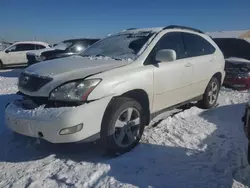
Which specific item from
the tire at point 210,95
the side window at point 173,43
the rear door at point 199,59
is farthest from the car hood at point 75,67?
the tire at point 210,95

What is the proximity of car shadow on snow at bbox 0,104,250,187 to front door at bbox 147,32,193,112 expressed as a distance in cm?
77

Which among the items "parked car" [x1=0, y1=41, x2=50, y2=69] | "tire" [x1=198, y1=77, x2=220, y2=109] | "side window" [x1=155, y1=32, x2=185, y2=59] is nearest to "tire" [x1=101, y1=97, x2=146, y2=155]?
"side window" [x1=155, y1=32, x2=185, y2=59]

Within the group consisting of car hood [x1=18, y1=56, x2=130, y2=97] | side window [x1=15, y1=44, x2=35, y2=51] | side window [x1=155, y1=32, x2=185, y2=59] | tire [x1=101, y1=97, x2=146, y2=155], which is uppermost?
side window [x1=155, y1=32, x2=185, y2=59]

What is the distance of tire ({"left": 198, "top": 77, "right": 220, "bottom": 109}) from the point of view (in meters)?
5.53

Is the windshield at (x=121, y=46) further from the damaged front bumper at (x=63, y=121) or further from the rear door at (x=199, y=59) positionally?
the damaged front bumper at (x=63, y=121)

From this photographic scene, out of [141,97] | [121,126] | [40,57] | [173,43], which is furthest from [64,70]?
[40,57]

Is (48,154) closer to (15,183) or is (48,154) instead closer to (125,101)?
(15,183)

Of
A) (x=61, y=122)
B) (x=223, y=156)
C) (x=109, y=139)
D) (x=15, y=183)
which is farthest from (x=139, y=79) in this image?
(x=15, y=183)

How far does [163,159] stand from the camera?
11.2 ft

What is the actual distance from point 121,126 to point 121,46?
1.49 meters

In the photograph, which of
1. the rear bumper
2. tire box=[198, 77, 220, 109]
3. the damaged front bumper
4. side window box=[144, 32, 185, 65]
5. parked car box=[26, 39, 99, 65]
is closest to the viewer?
the damaged front bumper

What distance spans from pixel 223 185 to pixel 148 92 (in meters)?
1.57

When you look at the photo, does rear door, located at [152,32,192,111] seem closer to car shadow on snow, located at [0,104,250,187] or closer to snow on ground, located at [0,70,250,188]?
snow on ground, located at [0,70,250,188]

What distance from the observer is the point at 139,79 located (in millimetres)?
3688
